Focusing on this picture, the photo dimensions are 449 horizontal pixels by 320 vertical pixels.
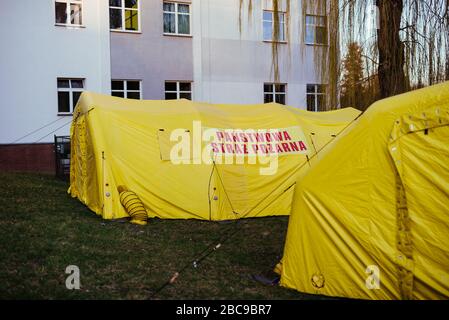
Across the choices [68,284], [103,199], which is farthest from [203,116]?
[68,284]

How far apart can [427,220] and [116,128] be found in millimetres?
7160

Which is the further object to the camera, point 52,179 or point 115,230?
point 52,179

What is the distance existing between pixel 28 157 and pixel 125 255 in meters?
11.9

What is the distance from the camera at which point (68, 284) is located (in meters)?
5.46

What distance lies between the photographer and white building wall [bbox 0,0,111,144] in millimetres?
16719

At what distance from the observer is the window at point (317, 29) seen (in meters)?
6.85

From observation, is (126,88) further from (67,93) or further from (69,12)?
(69,12)

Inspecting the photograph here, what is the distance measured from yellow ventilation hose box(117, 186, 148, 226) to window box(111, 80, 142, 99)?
982cm

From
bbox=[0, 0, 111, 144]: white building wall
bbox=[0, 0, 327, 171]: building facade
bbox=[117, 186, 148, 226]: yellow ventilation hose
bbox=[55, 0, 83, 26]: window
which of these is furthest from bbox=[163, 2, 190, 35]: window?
bbox=[117, 186, 148, 226]: yellow ventilation hose

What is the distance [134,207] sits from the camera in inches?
366

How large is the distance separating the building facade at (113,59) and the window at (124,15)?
4 centimetres

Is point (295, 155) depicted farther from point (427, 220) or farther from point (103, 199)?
point (427, 220)

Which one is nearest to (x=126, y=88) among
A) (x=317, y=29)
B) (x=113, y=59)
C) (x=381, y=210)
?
(x=113, y=59)

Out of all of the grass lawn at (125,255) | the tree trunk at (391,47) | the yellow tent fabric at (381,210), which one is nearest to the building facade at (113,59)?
the grass lawn at (125,255)
